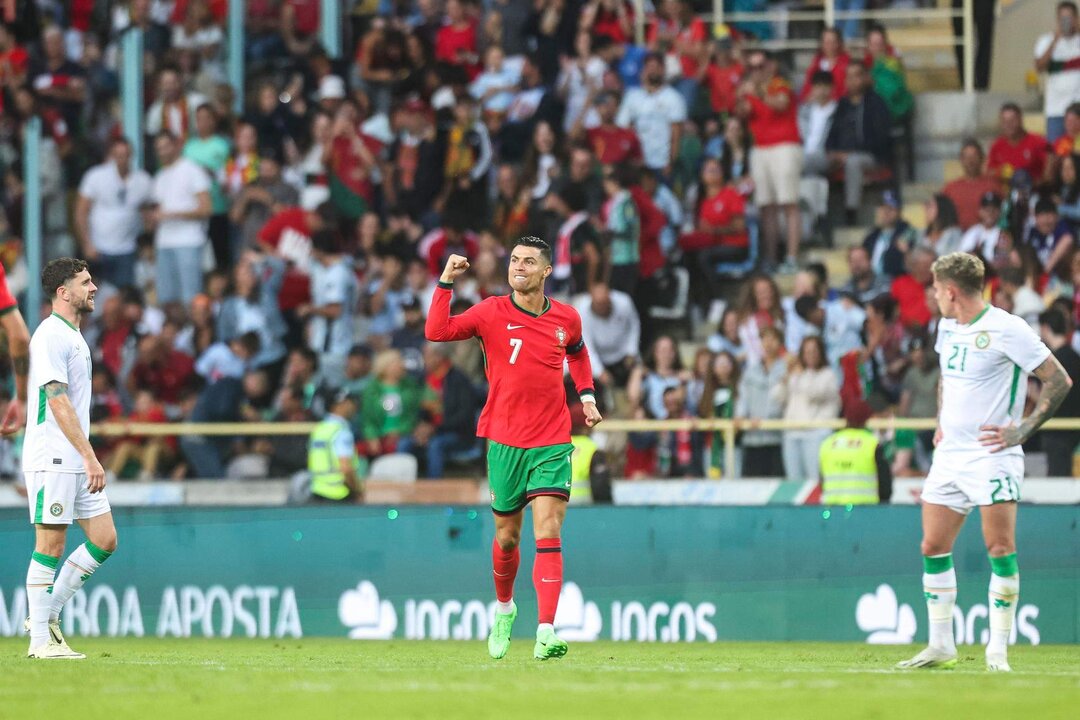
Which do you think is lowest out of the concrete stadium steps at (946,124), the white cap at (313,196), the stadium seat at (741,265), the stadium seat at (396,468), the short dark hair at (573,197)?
the stadium seat at (396,468)

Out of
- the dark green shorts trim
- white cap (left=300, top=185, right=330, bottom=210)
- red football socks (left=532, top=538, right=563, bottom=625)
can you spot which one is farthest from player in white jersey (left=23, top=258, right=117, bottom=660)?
white cap (left=300, top=185, right=330, bottom=210)

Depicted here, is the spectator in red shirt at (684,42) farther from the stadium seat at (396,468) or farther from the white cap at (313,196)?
the stadium seat at (396,468)

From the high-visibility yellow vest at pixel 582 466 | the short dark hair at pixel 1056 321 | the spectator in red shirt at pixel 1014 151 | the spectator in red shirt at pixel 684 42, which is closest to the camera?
the high-visibility yellow vest at pixel 582 466

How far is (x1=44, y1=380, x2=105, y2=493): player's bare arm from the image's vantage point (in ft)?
35.7

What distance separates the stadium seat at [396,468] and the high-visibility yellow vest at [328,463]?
980 mm

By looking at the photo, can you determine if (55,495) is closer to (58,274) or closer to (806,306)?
(58,274)

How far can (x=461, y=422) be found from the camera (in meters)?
18.6

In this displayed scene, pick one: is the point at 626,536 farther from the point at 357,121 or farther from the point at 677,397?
the point at 357,121

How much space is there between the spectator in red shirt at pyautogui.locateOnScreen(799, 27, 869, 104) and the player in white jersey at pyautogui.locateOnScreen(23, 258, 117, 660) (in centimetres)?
1180

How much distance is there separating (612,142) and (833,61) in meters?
2.67

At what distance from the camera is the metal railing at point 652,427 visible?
16661 mm

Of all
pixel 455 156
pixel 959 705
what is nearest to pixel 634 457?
pixel 455 156

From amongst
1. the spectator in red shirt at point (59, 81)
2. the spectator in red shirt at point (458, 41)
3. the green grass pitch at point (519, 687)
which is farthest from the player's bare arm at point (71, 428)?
the spectator in red shirt at point (59, 81)

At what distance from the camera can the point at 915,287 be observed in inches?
740
